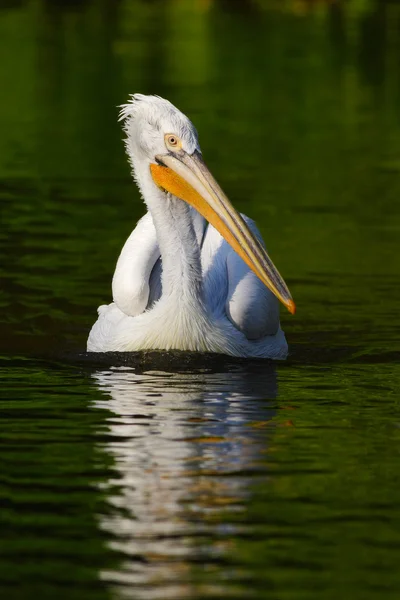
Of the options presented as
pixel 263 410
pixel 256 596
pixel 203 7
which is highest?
pixel 203 7

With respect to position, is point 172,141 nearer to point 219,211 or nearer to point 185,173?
point 185,173

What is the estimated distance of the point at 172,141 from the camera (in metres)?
7.20

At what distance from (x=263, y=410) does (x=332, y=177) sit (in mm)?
7715

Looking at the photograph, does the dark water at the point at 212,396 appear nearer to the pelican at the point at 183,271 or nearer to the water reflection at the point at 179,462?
the water reflection at the point at 179,462

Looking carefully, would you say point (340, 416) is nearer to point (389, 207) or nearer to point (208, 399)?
point (208, 399)

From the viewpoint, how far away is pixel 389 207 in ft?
40.6

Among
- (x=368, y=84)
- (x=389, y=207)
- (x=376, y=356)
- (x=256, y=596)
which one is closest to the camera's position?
(x=256, y=596)

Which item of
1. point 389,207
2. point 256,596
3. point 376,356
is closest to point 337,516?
point 256,596

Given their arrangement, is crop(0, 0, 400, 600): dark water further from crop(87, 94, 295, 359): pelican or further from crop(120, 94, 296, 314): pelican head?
crop(120, 94, 296, 314): pelican head

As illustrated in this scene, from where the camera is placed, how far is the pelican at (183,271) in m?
7.13

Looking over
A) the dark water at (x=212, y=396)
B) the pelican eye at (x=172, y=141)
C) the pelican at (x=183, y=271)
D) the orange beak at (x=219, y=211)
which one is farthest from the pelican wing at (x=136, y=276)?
the pelican eye at (x=172, y=141)

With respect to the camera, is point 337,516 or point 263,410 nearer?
point 337,516

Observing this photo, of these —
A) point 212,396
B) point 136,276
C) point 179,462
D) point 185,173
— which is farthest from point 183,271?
point 179,462

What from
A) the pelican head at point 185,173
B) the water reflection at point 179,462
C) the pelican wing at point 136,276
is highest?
the pelican head at point 185,173
